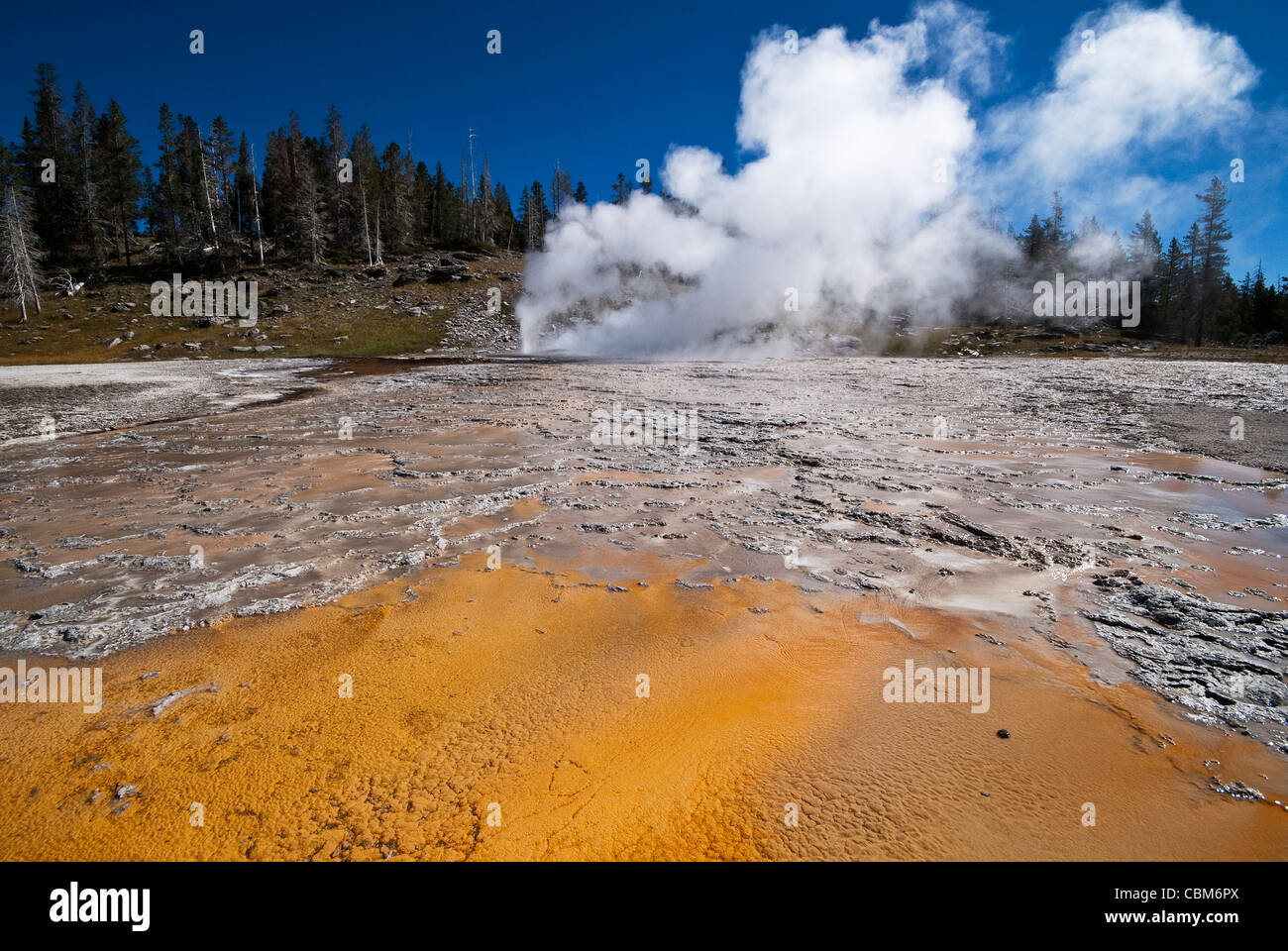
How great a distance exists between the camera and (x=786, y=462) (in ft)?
32.2

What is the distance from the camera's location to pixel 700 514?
24.2ft

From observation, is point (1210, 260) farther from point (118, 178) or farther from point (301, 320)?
point (118, 178)

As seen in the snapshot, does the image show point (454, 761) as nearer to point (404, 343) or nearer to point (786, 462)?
point (786, 462)

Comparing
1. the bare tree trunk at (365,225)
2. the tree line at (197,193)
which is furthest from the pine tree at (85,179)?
the bare tree trunk at (365,225)

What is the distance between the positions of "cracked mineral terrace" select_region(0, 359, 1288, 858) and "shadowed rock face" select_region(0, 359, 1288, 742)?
44 mm

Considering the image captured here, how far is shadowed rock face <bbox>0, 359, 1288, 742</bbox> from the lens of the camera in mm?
4875

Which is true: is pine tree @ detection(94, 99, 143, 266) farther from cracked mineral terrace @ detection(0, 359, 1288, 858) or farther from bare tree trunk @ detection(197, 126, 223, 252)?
cracked mineral terrace @ detection(0, 359, 1288, 858)

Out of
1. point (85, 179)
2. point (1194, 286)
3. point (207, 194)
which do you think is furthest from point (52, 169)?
point (1194, 286)

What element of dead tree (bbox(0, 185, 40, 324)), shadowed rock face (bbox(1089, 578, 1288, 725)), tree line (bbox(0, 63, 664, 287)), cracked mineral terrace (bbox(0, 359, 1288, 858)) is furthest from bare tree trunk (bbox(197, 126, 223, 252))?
shadowed rock face (bbox(1089, 578, 1288, 725))

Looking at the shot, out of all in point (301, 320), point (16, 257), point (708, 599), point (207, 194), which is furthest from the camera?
point (207, 194)

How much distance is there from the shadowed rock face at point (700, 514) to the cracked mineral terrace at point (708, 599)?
4 cm

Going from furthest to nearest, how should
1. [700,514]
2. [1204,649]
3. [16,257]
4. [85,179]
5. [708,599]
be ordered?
[85,179]
[16,257]
[700,514]
[708,599]
[1204,649]

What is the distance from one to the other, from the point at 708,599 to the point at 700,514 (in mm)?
2231

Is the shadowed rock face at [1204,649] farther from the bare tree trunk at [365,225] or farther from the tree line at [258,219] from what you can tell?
the bare tree trunk at [365,225]
